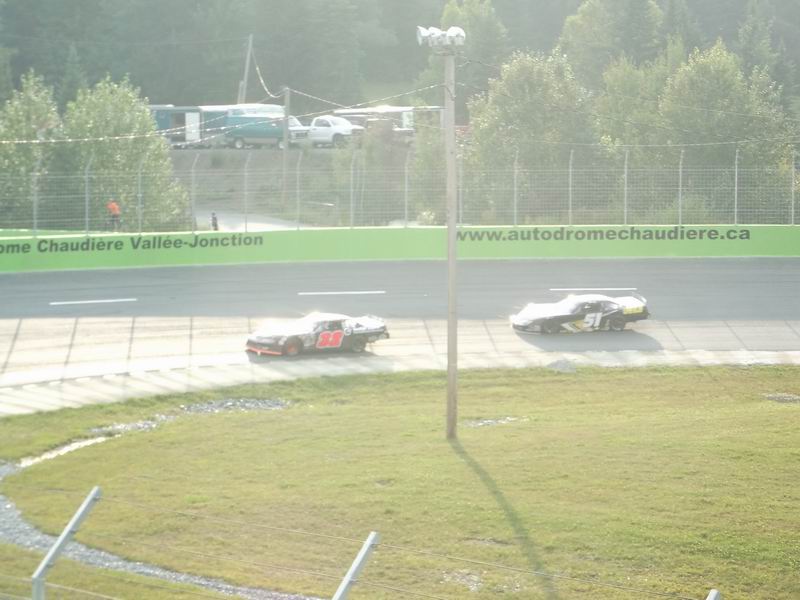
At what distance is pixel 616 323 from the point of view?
2808 cm

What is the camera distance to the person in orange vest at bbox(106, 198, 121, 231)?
35656 mm

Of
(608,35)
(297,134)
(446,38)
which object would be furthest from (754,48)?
(446,38)

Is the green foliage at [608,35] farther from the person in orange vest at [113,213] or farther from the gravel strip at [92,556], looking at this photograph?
the gravel strip at [92,556]

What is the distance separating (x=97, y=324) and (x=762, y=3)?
84.4 m

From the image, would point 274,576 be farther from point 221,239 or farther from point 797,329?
point 221,239

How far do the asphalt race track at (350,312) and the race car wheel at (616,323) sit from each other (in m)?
0.18

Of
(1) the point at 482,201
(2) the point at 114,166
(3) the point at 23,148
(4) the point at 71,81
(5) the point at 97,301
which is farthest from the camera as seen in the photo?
(4) the point at 71,81

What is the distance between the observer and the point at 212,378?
24.2 meters

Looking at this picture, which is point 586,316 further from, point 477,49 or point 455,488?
point 477,49

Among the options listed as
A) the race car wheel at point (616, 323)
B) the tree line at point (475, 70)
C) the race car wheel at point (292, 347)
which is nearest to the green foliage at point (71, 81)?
the tree line at point (475, 70)

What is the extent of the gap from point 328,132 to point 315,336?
3946cm

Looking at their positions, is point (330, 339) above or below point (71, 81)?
below

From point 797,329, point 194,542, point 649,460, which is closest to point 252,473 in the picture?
point 194,542

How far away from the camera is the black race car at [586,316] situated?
27.9 meters
